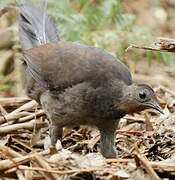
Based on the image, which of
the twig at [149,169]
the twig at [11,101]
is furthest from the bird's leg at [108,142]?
the twig at [11,101]

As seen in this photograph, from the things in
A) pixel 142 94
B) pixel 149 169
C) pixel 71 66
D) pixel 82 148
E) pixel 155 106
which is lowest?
pixel 149 169

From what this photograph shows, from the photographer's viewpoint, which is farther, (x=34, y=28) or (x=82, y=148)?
(x=34, y=28)

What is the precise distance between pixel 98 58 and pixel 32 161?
130 cm

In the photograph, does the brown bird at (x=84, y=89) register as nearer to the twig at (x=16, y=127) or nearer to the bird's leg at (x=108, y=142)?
the bird's leg at (x=108, y=142)

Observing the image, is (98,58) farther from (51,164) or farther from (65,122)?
(51,164)

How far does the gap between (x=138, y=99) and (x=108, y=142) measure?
23.6 inches

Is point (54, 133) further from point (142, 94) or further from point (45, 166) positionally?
point (45, 166)

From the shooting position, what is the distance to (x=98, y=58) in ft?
13.0

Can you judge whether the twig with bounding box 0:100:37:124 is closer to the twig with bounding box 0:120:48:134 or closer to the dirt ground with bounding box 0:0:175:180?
the dirt ground with bounding box 0:0:175:180

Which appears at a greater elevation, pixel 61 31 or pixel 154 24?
pixel 154 24

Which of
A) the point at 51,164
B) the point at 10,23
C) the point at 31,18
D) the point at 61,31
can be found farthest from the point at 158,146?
the point at 10,23

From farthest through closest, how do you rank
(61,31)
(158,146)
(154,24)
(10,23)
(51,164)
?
(154,24), (10,23), (61,31), (158,146), (51,164)

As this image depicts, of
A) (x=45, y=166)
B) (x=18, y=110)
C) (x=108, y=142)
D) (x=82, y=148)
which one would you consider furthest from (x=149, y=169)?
(x=18, y=110)

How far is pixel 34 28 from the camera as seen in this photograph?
5.02 meters
